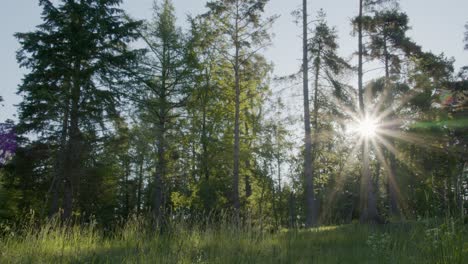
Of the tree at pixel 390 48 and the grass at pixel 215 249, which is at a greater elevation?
the tree at pixel 390 48

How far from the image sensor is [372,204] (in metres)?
15.1

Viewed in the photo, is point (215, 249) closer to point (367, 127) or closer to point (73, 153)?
point (73, 153)

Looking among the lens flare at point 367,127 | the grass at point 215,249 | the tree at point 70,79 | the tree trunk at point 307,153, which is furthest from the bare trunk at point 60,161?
the lens flare at point 367,127

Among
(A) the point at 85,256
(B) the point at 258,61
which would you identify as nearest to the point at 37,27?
(B) the point at 258,61

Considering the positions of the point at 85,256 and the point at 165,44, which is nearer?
the point at 85,256

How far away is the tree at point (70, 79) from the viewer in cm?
1488

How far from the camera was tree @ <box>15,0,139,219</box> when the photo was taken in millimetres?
14883

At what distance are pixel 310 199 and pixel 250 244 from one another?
35.9 ft

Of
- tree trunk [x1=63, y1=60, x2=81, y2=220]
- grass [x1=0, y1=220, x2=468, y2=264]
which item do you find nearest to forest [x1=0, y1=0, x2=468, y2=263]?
tree trunk [x1=63, y1=60, x2=81, y2=220]

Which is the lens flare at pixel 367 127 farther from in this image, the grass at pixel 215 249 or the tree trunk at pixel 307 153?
the grass at pixel 215 249

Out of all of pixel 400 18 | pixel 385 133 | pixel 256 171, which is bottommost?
pixel 256 171

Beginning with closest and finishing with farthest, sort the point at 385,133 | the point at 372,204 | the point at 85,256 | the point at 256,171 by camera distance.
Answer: the point at 85,256
the point at 372,204
the point at 385,133
the point at 256,171

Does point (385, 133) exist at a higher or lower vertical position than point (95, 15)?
lower

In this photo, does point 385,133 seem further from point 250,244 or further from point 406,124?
point 250,244
